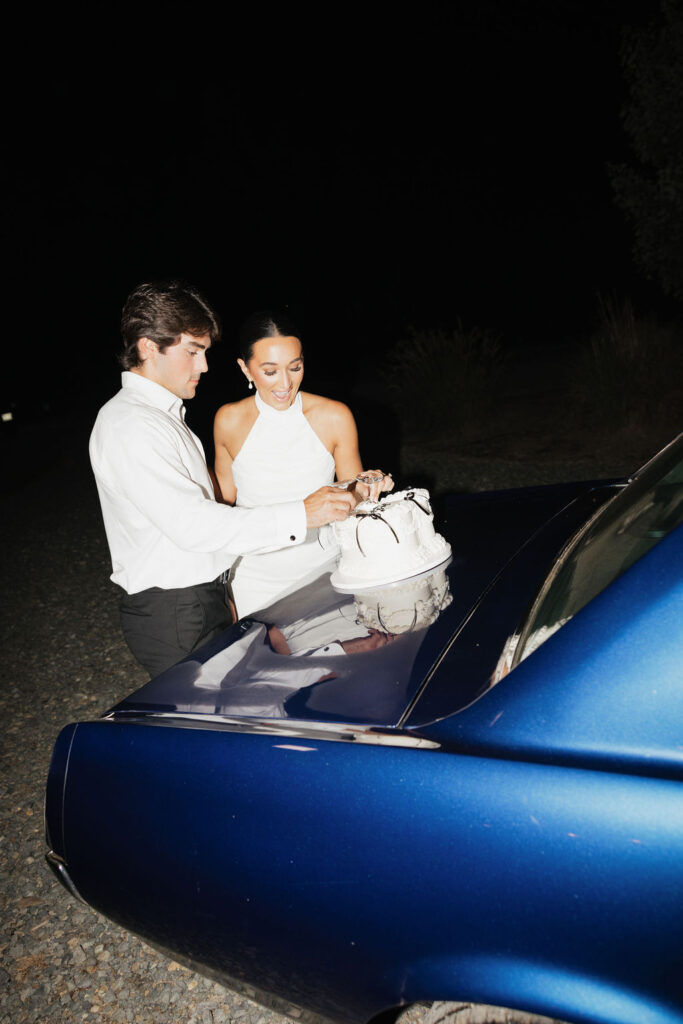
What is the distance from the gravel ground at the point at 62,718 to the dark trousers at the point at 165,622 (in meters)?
1.02

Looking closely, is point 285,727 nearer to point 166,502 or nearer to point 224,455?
point 166,502

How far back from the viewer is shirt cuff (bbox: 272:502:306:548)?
2.25 meters

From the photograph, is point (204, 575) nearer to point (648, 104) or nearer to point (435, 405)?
point (435, 405)

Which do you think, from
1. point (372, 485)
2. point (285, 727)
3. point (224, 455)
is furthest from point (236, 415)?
point (285, 727)

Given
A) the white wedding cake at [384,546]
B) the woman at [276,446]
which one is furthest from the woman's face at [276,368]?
the white wedding cake at [384,546]

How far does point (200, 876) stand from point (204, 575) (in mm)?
1146

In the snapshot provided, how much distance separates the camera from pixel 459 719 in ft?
3.98

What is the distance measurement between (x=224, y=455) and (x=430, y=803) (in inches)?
97.0

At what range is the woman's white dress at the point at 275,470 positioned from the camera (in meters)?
3.03

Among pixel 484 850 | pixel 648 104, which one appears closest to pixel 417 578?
pixel 484 850

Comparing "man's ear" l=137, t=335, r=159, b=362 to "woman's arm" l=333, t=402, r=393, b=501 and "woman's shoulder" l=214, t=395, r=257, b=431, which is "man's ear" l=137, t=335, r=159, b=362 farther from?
"woman's arm" l=333, t=402, r=393, b=501

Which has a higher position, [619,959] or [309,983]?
[619,959]

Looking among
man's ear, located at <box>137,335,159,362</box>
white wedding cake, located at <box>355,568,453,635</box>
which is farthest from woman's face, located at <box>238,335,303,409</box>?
white wedding cake, located at <box>355,568,453,635</box>

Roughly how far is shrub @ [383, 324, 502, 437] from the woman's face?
7.69 m
